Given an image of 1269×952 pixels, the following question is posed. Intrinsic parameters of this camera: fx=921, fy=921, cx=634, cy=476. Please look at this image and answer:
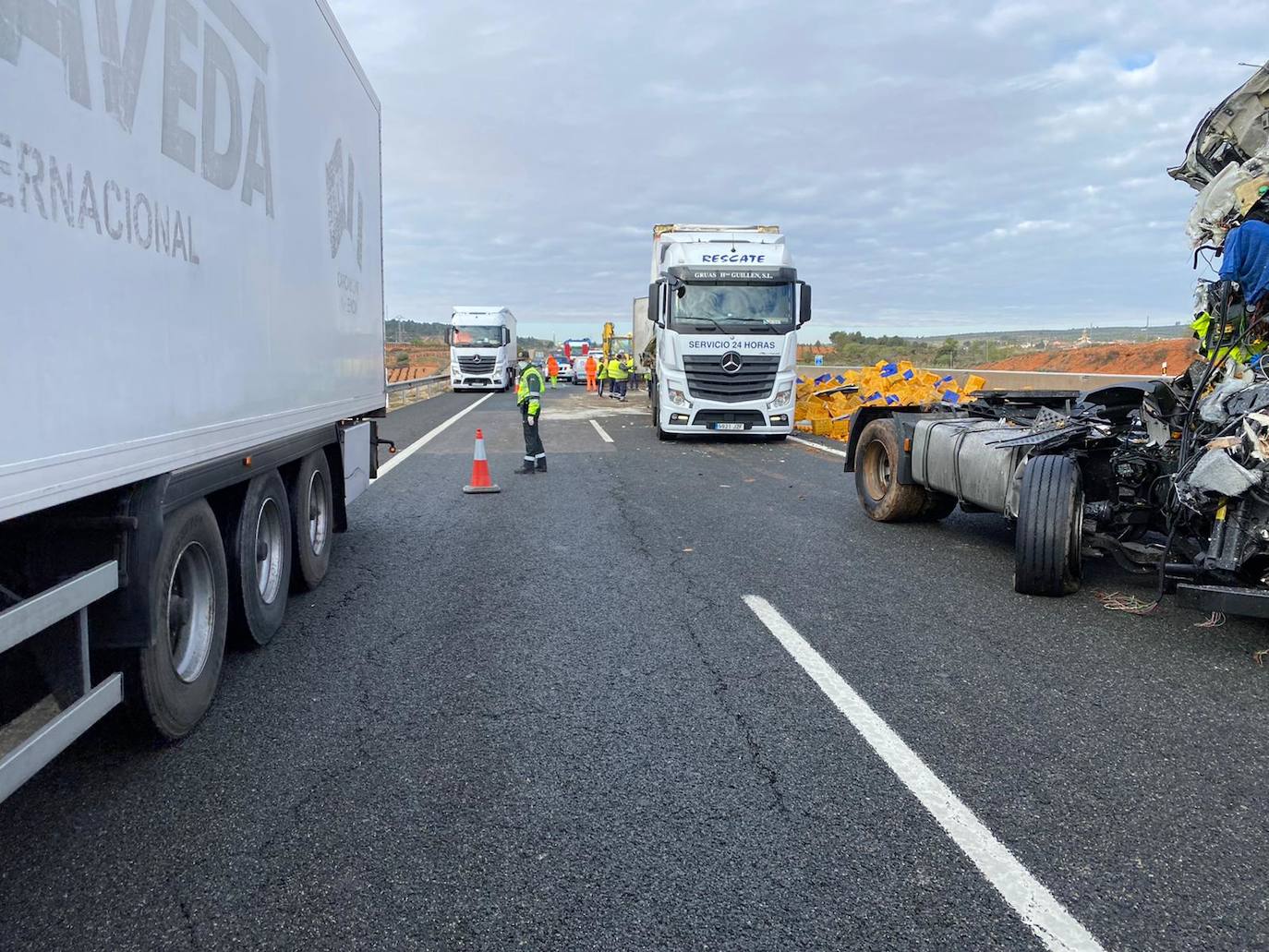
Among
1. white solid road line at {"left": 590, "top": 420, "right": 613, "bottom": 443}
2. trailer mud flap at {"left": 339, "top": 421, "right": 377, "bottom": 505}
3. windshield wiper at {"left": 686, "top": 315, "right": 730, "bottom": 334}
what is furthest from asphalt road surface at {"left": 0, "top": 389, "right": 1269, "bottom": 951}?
white solid road line at {"left": 590, "top": 420, "right": 613, "bottom": 443}

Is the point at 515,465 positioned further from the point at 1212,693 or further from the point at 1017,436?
the point at 1212,693

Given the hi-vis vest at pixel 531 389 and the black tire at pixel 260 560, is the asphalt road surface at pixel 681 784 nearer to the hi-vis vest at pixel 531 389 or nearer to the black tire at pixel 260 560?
the black tire at pixel 260 560

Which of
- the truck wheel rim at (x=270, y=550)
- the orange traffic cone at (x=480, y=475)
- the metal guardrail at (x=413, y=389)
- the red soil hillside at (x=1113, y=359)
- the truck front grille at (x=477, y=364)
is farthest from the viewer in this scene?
the truck front grille at (x=477, y=364)

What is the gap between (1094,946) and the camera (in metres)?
2.58

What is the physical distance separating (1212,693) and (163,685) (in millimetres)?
4742

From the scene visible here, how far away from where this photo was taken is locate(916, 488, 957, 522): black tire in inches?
345

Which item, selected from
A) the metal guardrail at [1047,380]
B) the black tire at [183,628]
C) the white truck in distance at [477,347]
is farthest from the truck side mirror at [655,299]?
the white truck in distance at [477,347]

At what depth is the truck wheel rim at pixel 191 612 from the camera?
397 cm

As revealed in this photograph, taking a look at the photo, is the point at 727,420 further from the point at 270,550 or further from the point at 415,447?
the point at 270,550

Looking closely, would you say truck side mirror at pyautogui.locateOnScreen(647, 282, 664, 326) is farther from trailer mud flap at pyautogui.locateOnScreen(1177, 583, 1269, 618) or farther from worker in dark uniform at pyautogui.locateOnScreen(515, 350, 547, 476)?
trailer mud flap at pyautogui.locateOnScreen(1177, 583, 1269, 618)

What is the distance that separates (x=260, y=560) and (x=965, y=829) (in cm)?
393

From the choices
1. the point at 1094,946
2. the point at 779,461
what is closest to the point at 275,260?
the point at 1094,946

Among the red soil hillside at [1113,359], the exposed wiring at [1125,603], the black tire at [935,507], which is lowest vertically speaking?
the exposed wiring at [1125,603]

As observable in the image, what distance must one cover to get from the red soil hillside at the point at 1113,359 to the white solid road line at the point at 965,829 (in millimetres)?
29851
